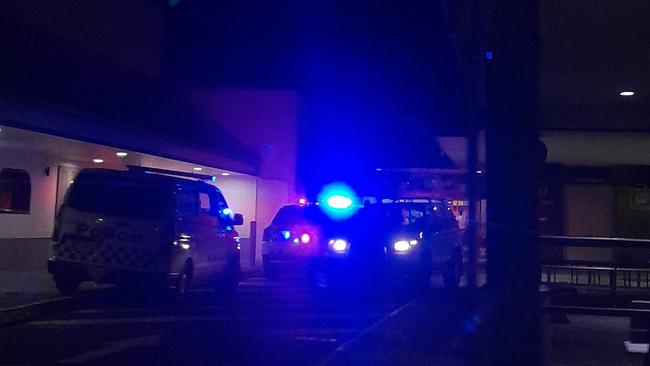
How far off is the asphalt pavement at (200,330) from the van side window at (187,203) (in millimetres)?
1596

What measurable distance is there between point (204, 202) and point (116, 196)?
2255 mm

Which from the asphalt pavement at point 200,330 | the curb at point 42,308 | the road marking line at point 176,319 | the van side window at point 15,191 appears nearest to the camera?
the asphalt pavement at point 200,330

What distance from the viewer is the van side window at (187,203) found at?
15.6 metres

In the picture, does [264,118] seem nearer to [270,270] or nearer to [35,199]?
[35,199]

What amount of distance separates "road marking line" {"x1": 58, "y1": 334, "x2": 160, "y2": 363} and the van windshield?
3.78 metres

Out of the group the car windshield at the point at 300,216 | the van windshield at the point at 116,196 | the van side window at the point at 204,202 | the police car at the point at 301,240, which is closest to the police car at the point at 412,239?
the police car at the point at 301,240

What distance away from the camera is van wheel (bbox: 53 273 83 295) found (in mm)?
15391

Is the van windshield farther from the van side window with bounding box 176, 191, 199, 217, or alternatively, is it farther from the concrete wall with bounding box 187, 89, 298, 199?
the concrete wall with bounding box 187, 89, 298, 199

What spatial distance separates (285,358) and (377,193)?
51.6 feet

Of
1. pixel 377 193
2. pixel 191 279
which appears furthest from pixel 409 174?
pixel 191 279

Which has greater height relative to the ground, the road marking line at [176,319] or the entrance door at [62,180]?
the entrance door at [62,180]

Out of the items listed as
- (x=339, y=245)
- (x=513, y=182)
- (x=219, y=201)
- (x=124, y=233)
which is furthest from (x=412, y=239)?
(x=513, y=182)

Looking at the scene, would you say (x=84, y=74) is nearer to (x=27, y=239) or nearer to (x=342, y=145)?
→ (x=27, y=239)

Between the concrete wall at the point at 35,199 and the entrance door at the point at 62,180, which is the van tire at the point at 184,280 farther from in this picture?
the entrance door at the point at 62,180
